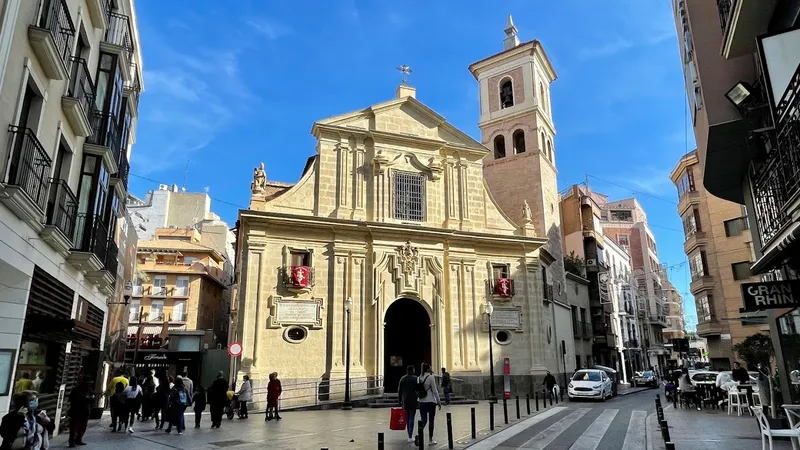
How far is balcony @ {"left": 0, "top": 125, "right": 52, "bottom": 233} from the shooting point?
7.79m

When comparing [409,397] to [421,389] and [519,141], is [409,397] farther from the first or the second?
[519,141]

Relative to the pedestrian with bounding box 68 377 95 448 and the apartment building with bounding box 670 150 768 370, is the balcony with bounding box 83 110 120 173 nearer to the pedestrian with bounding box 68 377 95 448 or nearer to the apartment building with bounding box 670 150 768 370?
the pedestrian with bounding box 68 377 95 448

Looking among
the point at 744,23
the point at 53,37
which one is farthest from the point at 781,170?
the point at 53,37

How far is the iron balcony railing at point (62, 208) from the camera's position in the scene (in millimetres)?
10211

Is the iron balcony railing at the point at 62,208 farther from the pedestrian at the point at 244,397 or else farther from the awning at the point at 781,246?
the awning at the point at 781,246

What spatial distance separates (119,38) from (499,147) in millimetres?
27572

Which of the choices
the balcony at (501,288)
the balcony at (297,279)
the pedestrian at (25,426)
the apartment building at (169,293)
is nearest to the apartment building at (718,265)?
the balcony at (501,288)

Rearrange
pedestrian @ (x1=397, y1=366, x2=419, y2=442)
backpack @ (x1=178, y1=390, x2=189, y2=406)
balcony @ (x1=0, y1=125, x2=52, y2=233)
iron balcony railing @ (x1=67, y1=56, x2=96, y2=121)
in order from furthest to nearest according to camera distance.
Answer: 1. backpack @ (x1=178, y1=390, x2=189, y2=406)
2. pedestrian @ (x1=397, y1=366, x2=419, y2=442)
3. iron balcony railing @ (x1=67, y1=56, x2=96, y2=121)
4. balcony @ (x1=0, y1=125, x2=52, y2=233)

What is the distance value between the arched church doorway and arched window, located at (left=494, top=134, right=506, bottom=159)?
1552 centimetres

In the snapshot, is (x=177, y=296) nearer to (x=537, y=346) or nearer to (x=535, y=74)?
(x=537, y=346)

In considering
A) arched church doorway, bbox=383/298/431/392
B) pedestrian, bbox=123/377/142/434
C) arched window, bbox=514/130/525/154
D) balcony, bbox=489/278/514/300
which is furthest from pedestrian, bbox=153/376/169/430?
arched window, bbox=514/130/525/154

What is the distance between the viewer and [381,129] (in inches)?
1069

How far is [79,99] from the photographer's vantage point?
11305 millimetres

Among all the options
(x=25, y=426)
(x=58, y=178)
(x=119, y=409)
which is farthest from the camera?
(x=119, y=409)
